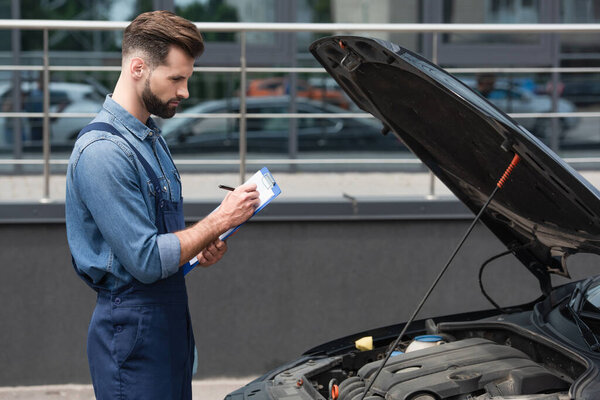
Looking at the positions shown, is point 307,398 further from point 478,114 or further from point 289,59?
point 289,59

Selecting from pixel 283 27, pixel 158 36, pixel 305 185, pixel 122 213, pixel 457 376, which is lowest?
pixel 457 376

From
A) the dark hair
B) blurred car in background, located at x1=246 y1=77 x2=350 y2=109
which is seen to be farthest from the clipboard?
blurred car in background, located at x1=246 y1=77 x2=350 y2=109

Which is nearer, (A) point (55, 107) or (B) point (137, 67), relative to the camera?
(B) point (137, 67)

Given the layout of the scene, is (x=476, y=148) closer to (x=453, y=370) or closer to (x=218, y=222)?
(x=453, y=370)

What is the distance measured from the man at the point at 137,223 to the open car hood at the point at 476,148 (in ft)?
2.25

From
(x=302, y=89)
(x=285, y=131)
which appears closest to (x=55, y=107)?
(x=285, y=131)

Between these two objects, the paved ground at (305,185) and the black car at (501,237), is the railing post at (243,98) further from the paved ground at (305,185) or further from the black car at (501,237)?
the black car at (501,237)

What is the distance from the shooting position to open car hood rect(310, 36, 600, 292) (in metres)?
2.77

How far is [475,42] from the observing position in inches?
323

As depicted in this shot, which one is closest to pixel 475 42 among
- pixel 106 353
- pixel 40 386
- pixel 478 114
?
pixel 40 386

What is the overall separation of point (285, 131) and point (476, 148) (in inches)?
186

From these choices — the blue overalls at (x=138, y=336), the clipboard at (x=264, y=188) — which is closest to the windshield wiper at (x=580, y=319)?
the clipboard at (x=264, y=188)

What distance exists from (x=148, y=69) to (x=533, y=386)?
1677mm

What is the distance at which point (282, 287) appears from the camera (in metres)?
5.73
